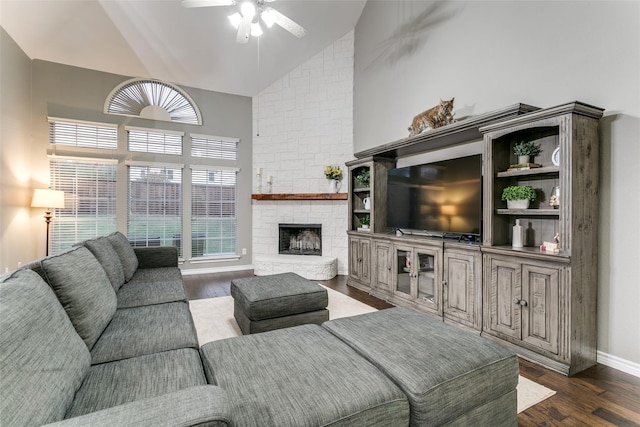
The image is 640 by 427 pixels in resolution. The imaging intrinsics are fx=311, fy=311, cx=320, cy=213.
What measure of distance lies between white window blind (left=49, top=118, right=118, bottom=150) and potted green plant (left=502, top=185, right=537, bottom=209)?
554cm

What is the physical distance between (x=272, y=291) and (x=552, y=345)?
7.06ft

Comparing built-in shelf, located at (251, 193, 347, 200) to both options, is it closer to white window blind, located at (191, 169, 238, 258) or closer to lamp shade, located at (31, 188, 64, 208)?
white window blind, located at (191, 169, 238, 258)

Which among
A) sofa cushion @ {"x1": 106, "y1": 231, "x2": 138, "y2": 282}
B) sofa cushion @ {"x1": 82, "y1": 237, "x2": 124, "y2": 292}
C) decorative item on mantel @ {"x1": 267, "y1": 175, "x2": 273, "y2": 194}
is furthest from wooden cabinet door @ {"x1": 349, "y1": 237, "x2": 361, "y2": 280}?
sofa cushion @ {"x1": 82, "y1": 237, "x2": 124, "y2": 292}

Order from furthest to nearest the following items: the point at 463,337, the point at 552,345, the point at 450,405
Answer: the point at 552,345 < the point at 463,337 < the point at 450,405

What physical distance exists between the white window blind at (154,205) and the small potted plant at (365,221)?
10.5ft

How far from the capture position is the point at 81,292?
159cm

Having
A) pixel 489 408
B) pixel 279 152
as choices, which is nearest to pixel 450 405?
pixel 489 408

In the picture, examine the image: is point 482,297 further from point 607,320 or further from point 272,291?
point 272,291

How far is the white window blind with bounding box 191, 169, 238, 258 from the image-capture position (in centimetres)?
559

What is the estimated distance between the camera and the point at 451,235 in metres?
3.32

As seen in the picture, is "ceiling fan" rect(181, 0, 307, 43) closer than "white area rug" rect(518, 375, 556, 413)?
No

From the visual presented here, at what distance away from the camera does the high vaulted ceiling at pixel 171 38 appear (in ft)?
13.5

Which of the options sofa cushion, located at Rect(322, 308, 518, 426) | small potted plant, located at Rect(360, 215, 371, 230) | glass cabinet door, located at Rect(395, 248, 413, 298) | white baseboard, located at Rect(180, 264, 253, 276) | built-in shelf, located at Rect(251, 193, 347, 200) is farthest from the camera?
white baseboard, located at Rect(180, 264, 253, 276)

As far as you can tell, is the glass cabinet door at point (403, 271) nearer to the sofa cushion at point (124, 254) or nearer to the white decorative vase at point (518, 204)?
the white decorative vase at point (518, 204)
